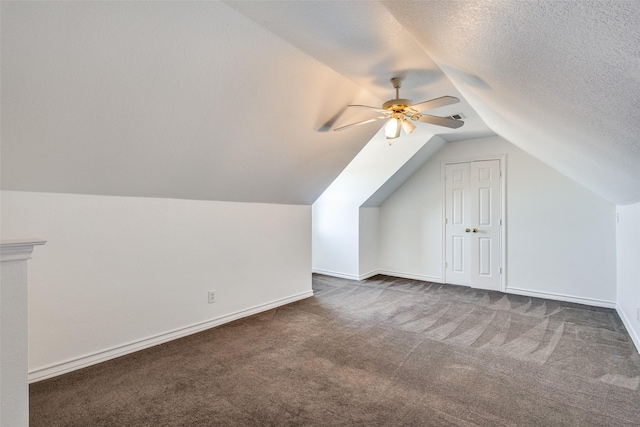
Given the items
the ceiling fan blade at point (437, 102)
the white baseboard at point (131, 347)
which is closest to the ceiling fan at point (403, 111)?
the ceiling fan blade at point (437, 102)

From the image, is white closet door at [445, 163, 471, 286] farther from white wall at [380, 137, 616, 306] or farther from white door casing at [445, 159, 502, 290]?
white wall at [380, 137, 616, 306]

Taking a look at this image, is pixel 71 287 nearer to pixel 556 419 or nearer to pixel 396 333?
pixel 396 333

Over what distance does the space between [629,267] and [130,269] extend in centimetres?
480

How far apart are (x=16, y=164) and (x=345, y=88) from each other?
2456mm

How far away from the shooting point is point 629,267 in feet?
10.3

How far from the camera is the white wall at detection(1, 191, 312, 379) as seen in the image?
7.23 ft

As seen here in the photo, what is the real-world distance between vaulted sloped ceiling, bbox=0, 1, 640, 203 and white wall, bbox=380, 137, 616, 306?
165 centimetres

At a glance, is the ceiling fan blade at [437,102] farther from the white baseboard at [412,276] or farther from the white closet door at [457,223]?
the white baseboard at [412,276]

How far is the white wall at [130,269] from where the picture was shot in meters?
2.21

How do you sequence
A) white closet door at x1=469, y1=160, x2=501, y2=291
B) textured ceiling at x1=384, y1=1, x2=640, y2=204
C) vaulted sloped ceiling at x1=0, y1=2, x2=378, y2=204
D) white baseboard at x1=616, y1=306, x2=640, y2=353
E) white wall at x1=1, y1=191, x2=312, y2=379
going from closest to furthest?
textured ceiling at x1=384, y1=1, x2=640, y2=204 → vaulted sloped ceiling at x1=0, y1=2, x2=378, y2=204 → white wall at x1=1, y1=191, x2=312, y2=379 → white baseboard at x1=616, y1=306, x2=640, y2=353 → white closet door at x1=469, y1=160, x2=501, y2=291

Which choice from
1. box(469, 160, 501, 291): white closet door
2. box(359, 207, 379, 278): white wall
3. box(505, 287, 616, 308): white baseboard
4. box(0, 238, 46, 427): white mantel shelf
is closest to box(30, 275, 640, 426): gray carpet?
box(505, 287, 616, 308): white baseboard

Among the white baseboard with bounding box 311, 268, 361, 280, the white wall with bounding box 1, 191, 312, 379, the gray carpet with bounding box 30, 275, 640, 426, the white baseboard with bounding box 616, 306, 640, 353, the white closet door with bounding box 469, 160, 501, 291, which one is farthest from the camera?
the white baseboard with bounding box 311, 268, 361, 280

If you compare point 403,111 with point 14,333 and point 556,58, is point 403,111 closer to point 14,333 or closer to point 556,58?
point 556,58

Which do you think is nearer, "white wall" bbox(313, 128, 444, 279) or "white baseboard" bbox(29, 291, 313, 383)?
"white baseboard" bbox(29, 291, 313, 383)
